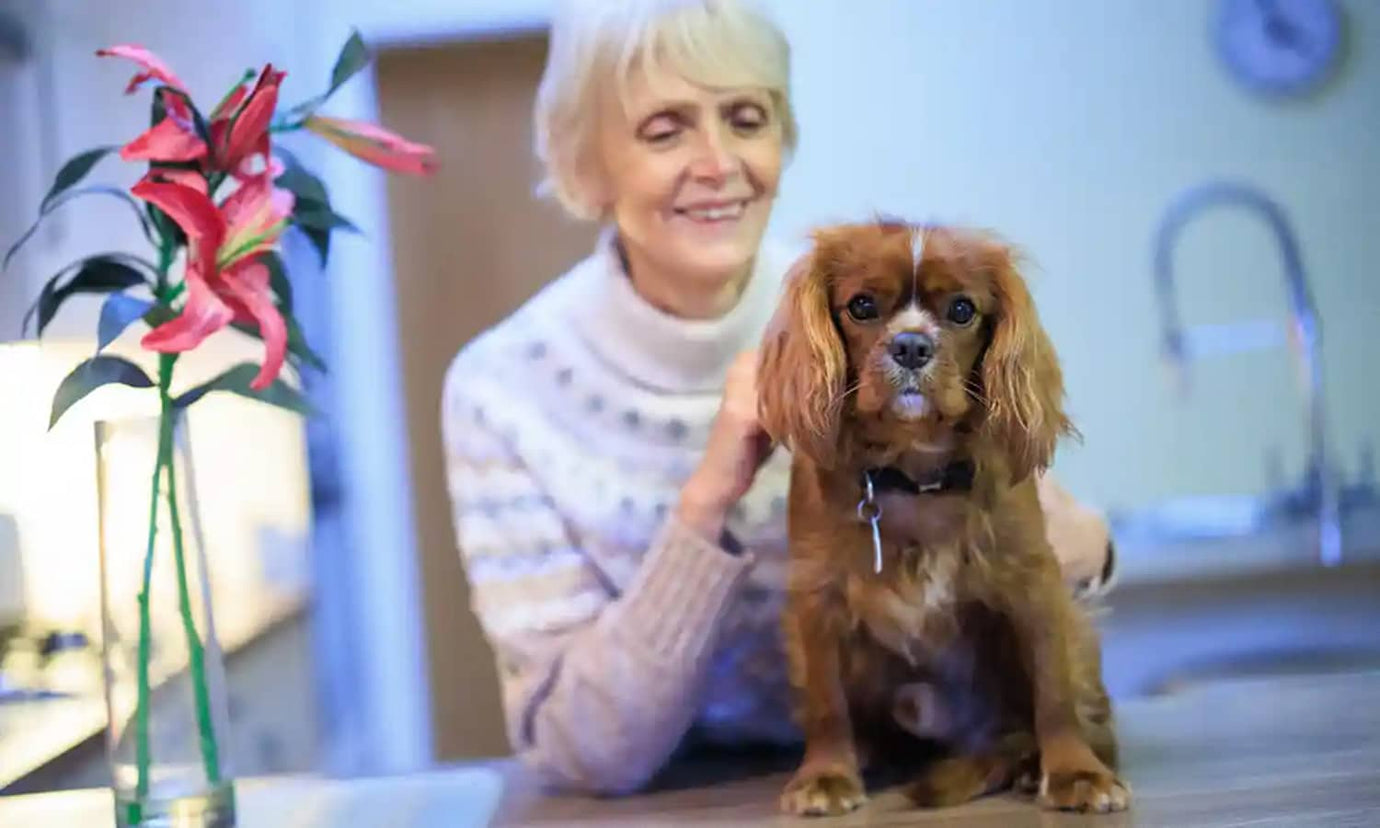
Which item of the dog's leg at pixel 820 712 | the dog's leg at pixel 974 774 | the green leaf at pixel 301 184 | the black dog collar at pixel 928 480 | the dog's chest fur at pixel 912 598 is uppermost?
the green leaf at pixel 301 184

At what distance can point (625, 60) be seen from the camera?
121 cm

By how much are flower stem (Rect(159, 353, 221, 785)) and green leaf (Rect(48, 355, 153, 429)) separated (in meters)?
0.02

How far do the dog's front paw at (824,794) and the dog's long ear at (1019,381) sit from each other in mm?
287

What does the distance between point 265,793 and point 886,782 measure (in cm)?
64

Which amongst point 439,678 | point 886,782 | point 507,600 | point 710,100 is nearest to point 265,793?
point 439,678

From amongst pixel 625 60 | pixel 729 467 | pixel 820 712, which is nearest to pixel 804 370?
pixel 729 467

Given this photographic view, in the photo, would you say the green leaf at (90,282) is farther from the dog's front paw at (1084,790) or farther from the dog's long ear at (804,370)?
the dog's front paw at (1084,790)

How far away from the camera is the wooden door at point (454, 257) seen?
4.25ft

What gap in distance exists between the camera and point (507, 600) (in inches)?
47.8

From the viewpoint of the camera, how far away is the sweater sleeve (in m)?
1.07

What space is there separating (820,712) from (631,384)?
1.29 feet

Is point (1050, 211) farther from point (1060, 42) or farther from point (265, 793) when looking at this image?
point (265, 793)

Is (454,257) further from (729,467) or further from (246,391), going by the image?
(729,467)

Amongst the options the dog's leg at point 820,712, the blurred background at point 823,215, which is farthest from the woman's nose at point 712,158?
the dog's leg at point 820,712
